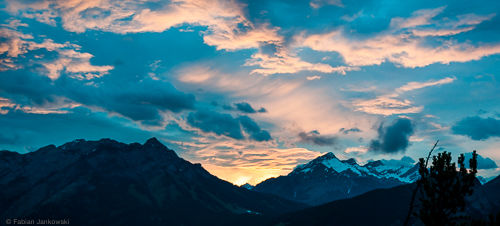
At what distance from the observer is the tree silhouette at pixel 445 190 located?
2970 centimetres

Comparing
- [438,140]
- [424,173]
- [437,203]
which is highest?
[438,140]

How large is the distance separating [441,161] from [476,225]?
5.16 metres

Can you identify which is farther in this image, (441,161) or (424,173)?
(441,161)

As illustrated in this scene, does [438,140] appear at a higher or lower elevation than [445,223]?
higher

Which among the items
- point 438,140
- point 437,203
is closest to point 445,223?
point 437,203

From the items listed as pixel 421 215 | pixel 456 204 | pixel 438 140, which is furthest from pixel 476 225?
pixel 438 140

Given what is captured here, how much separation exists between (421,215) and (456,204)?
9.30 ft

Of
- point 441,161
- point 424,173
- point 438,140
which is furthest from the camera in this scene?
point 441,161

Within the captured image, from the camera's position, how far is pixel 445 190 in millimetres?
30391

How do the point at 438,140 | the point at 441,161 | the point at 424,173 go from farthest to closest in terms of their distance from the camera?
the point at 441,161 < the point at 424,173 < the point at 438,140

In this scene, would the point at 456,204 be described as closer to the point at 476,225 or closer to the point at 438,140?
the point at 476,225

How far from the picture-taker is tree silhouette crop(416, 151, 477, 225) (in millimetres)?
29703

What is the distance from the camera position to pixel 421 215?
2984 cm

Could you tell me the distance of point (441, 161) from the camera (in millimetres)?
30859
